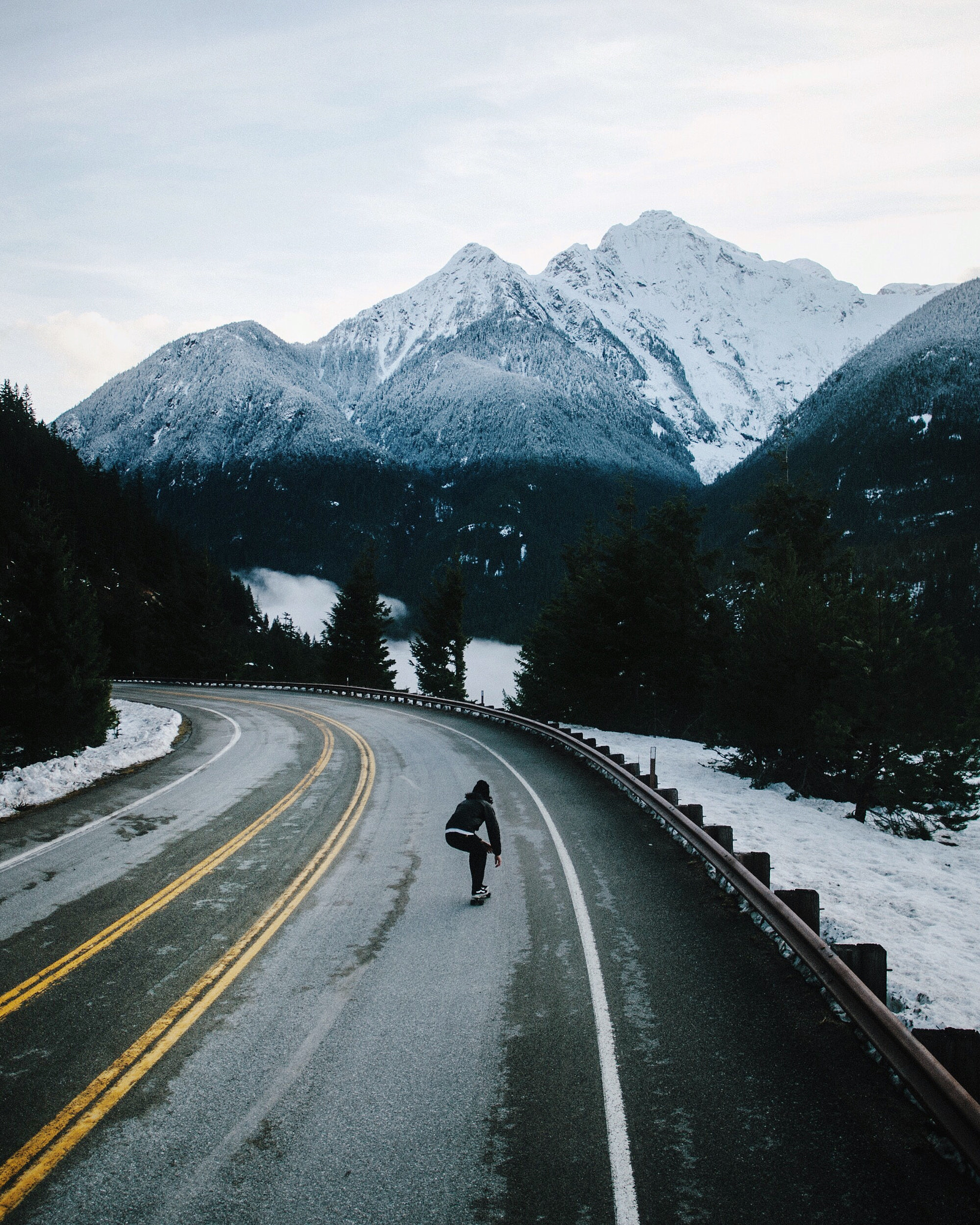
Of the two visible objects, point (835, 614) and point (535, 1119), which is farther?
point (835, 614)

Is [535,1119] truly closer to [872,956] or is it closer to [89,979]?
[872,956]

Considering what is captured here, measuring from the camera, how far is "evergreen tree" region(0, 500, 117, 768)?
17.8 m

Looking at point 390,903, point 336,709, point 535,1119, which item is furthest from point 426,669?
point 535,1119

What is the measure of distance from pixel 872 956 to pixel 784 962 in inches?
54.9

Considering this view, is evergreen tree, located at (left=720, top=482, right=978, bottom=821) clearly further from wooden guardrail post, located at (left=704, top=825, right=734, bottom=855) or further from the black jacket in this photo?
the black jacket

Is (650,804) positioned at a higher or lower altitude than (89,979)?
higher

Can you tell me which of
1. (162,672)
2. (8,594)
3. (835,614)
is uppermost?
(835,614)

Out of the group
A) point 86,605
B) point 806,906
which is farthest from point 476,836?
point 86,605

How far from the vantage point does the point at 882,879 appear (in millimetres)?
10117

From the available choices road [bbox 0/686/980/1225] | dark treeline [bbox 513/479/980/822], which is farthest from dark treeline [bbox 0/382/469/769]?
dark treeline [bbox 513/479/980/822]

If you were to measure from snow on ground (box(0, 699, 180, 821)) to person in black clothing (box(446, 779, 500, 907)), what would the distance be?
890 cm

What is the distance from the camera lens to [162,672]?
6375cm

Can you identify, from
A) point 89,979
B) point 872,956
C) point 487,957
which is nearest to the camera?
point 872,956

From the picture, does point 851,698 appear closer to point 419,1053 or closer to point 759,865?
point 759,865
